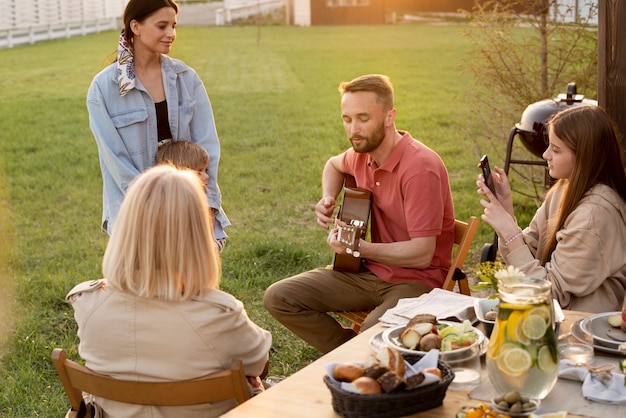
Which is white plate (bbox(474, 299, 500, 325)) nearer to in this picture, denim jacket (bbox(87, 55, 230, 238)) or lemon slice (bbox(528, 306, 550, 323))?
lemon slice (bbox(528, 306, 550, 323))

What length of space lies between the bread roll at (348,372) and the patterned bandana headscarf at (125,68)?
7.69 feet

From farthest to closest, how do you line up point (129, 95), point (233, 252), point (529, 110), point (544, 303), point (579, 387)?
point (233, 252) → point (529, 110) → point (129, 95) → point (579, 387) → point (544, 303)

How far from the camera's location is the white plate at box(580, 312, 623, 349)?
2.62 meters

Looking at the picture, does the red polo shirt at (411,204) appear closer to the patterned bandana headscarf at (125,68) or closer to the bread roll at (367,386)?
the patterned bandana headscarf at (125,68)

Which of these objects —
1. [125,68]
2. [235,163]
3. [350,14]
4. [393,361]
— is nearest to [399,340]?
[393,361]

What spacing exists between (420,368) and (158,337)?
0.75 meters

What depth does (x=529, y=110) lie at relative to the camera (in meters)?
5.08

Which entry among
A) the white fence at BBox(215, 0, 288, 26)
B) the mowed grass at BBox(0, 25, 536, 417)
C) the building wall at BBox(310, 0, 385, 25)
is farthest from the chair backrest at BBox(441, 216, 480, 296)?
the building wall at BBox(310, 0, 385, 25)

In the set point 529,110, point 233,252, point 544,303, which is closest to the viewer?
point 544,303

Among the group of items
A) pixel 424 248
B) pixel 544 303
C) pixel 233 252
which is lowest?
pixel 233 252

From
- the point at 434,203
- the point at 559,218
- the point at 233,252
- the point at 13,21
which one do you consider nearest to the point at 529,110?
the point at 434,203

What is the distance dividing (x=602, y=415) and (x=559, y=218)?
136cm

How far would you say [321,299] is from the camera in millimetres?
4180

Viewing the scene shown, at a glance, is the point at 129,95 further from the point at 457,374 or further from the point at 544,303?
the point at 544,303
